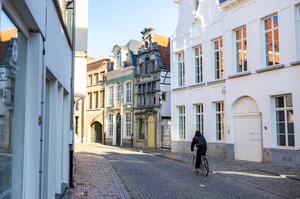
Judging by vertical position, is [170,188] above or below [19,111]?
below

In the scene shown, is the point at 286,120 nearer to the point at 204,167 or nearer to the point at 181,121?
the point at 204,167

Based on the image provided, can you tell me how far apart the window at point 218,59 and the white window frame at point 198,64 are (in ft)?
5.00

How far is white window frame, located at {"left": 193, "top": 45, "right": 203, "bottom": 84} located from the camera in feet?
72.9

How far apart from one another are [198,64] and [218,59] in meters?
2.08

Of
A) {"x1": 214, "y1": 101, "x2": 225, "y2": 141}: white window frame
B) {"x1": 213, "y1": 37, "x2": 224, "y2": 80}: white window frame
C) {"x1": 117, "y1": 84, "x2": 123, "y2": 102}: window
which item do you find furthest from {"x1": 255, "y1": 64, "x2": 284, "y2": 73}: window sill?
{"x1": 117, "y1": 84, "x2": 123, "y2": 102}: window

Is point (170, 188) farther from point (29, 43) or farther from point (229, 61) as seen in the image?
point (229, 61)

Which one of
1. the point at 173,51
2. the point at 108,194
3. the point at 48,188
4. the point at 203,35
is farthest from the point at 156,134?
the point at 48,188

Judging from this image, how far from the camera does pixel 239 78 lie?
18.3m

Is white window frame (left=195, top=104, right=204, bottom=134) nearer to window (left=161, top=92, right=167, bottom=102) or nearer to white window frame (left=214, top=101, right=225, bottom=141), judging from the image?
white window frame (left=214, top=101, right=225, bottom=141)

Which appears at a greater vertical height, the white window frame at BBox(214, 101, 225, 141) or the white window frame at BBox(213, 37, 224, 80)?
the white window frame at BBox(213, 37, 224, 80)

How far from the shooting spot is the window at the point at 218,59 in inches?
800

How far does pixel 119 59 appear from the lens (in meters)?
36.4

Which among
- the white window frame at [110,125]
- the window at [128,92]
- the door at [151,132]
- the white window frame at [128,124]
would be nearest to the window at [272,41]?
the door at [151,132]

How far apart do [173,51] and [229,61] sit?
675cm
